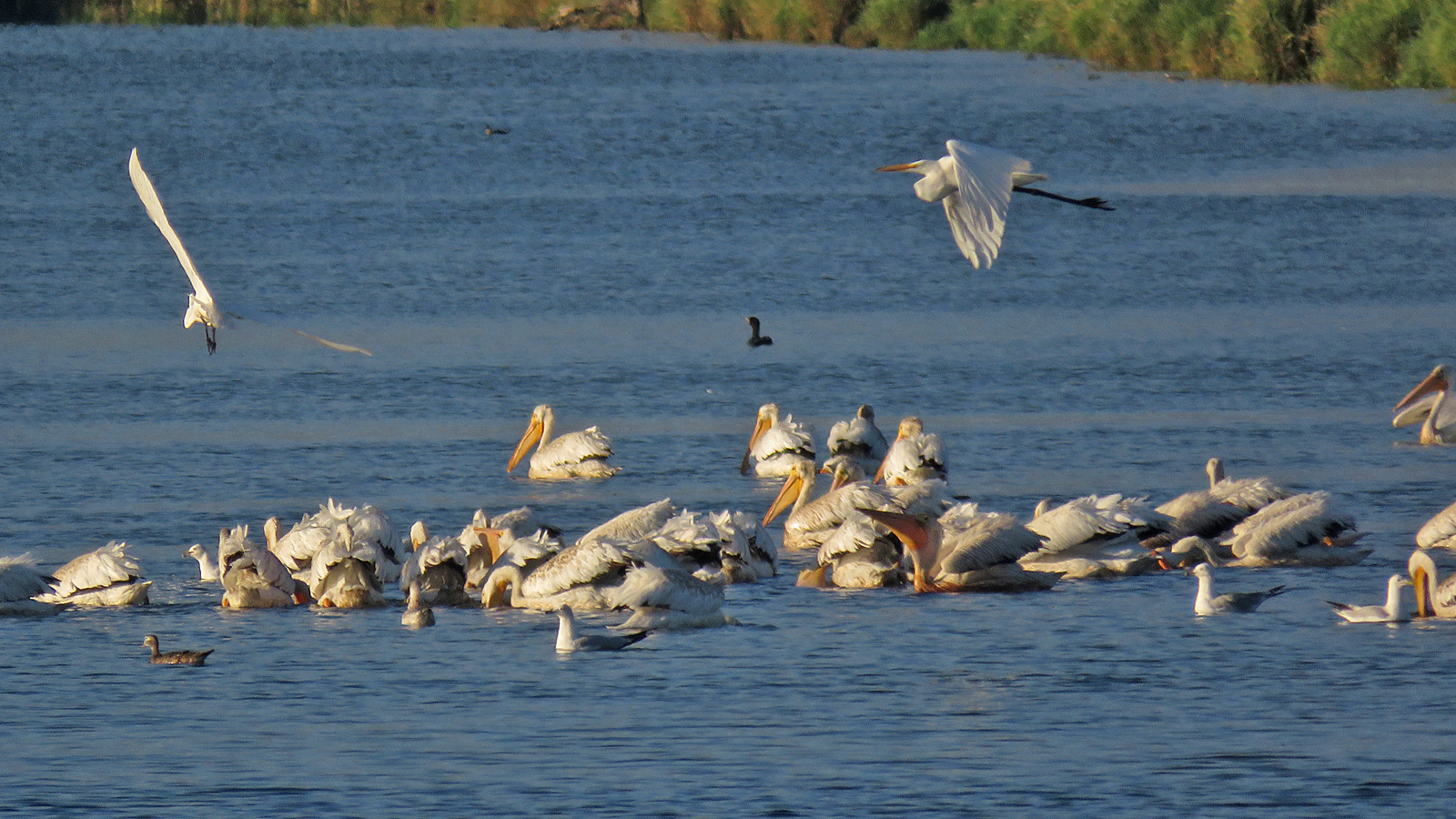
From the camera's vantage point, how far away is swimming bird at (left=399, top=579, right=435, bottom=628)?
1113 centimetres

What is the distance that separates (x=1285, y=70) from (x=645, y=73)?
1882 cm

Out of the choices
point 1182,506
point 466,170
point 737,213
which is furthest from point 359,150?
point 1182,506

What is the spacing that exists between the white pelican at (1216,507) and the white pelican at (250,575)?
167 inches

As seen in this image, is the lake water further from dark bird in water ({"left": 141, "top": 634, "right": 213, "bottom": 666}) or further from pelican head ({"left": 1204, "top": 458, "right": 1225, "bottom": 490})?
pelican head ({"left": 1204, "top": 458, "right": 1225, "bottom": 490})

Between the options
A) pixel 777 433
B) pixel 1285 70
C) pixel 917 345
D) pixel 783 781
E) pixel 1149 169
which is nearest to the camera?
pixel 783 781

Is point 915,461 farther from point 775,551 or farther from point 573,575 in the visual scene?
point 573,575

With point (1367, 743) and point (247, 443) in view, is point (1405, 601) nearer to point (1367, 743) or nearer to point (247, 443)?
point (1367, 743)

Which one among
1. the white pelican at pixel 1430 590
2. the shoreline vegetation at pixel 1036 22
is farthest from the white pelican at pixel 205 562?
the shoreline vegetation at pixel 1036 22

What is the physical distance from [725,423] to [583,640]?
21.8 ft

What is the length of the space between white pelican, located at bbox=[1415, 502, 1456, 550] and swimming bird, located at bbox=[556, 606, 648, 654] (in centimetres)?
404

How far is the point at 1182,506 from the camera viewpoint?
41.6 feet

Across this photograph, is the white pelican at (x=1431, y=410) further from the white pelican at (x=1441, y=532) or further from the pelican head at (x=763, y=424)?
the pelican head at (x=763, y=424)

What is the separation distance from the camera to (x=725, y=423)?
17266 millimetres

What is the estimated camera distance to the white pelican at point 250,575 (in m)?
11.4
